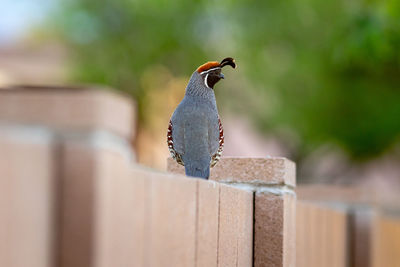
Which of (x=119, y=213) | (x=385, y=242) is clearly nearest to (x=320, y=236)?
(x=385, y=242)

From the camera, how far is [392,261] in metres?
9.57

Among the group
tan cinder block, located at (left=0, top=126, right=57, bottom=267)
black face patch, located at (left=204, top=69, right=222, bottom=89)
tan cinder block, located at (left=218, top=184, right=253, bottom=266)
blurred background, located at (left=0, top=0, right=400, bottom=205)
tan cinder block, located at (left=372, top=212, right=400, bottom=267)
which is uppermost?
blurred background, located at (left=0, top=0, right=400, bottom=205)

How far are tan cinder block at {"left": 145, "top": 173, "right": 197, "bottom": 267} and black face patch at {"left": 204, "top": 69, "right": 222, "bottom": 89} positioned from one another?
2189mm

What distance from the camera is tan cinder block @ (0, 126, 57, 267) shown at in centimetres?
212

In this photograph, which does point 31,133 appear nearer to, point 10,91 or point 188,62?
point 10,91

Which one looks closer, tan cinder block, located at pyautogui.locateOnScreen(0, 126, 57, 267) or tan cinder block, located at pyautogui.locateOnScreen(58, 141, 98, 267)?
tan cinder block, located at pyautogui.locateOnScreen(0, 126, 57, 267)

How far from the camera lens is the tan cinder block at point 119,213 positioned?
2326mm

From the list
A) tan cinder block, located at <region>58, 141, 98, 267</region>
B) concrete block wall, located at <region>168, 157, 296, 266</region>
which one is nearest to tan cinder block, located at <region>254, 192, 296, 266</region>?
concrete block wall, located at <region>168, 157, 296, 266</region>

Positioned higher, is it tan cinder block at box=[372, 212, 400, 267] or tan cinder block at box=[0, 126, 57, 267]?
tan cinder block at box=[372, 212, 400, 267]

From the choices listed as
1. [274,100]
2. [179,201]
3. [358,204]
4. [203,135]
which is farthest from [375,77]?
[179,201]

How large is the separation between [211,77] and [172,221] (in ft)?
8.63

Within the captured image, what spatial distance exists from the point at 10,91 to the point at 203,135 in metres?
3.16

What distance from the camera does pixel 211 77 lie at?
577 centimetres

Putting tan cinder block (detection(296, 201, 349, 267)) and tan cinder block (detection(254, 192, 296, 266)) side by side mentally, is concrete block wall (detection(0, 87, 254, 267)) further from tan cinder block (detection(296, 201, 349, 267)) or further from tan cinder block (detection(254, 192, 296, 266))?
tan cinder block (detection(296, 201, 349, 267))
